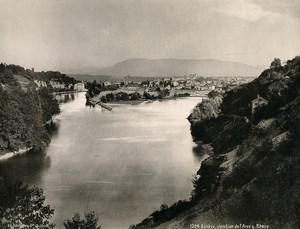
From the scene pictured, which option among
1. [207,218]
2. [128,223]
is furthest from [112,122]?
[207,218]

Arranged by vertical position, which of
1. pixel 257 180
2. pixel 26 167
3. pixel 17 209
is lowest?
pixel 26 167

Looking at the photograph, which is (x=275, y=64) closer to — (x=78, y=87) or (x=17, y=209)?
(x=17, y=209)

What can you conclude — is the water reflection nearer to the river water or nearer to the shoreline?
the river water

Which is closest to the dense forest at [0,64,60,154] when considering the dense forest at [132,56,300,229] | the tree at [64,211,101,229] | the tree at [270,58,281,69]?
the dense forest at [132,56,300,229]

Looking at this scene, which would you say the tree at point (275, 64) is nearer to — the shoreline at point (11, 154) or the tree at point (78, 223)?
the shoreline at point (11, 154)

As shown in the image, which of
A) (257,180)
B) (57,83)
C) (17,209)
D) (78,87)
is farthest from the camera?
(78,87)

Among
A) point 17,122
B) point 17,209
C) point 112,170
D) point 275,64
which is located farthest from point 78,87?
point 17,209

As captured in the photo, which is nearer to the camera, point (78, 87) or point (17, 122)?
point (17, 122)

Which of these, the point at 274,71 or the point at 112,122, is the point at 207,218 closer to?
the point at 274,71
